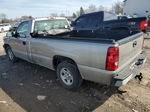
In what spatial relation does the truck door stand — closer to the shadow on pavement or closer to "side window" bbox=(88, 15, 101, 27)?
the shadow on pavement

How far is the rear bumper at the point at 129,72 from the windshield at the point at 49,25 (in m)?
2.94

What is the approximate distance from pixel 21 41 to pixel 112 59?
3494 millimetres

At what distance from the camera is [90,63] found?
2.88 metres

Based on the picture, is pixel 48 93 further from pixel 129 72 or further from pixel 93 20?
pixel 93 20

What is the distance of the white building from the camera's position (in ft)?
88.1

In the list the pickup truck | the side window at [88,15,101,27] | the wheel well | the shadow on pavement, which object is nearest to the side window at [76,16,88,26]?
the side window at [88,15,101,27]

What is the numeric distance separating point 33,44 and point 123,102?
2920 millimetres

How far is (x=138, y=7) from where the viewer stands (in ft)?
95.8

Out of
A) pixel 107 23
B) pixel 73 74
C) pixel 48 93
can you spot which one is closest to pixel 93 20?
pixel 107 23

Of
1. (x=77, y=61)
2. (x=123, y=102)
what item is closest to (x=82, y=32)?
(x=77, y=61)

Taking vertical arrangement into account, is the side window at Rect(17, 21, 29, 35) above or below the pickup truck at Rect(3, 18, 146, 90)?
above

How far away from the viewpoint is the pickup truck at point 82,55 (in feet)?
8.70

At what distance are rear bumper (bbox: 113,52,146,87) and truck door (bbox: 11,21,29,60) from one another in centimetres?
319

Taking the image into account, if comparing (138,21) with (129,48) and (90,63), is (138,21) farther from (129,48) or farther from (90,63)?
(90,63)
